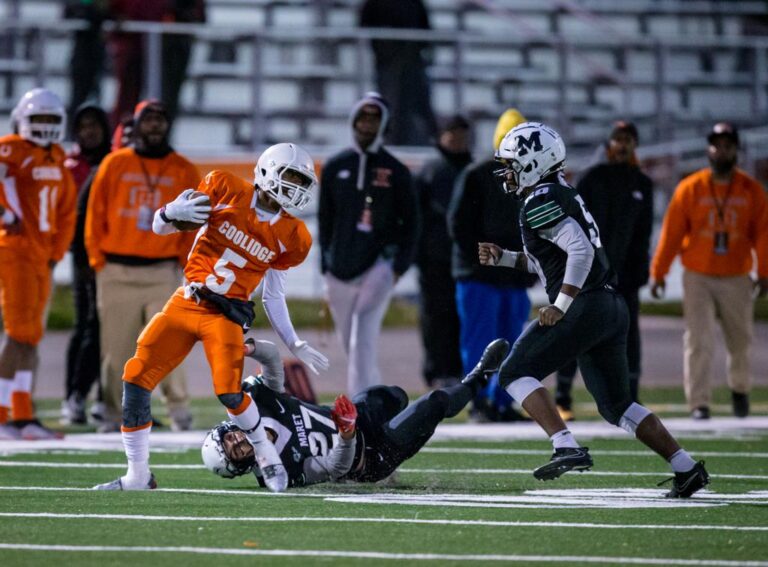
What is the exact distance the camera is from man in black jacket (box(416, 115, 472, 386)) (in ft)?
43.6

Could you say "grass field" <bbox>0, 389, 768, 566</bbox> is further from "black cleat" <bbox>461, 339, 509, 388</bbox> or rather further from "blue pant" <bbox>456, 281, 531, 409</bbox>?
"blue pant" <bbox>456, 281, 531, 409</bbox>

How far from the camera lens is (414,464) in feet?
31.6

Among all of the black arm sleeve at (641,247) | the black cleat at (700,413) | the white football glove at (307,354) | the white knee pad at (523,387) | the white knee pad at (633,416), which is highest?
the black arm sleeve at (641,247)

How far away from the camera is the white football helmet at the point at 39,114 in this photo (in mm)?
11172

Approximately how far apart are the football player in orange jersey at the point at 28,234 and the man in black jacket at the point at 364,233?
184cm

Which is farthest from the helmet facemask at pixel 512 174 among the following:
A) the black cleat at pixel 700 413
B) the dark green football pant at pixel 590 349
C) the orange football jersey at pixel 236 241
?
the black cleat at pixel 700 413

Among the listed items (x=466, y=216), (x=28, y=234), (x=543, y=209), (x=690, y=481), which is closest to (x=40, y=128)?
(x=28, y=234)

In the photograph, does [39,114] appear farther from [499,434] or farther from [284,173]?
[499,434]

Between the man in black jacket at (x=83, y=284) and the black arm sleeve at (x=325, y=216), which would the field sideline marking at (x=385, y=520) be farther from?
the man in black jacket at (x=83, y=284)

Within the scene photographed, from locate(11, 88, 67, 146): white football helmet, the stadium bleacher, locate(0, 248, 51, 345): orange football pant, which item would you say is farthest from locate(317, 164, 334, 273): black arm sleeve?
the stadium bleacher

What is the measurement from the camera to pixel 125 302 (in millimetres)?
11422

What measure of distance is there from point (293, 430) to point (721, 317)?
534 cm

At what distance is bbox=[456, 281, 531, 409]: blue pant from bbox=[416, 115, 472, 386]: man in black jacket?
1.30 metres

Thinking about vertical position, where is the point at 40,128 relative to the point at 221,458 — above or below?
above
